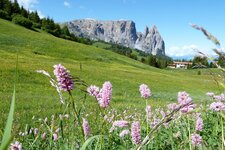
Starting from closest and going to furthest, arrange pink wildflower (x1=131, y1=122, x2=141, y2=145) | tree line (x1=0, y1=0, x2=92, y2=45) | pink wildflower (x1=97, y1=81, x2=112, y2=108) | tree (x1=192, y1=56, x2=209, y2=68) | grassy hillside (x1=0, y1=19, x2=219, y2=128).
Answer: tree (x1=192, y1=56, x2=209, y2=68), pink wildflower (x1=97, y1=81, x2=112, y2=108), pink wildflower (x1=131, y1=122, x2=141, y2=145), grassy hillside (x1=0, y1=19, x2=219, y2=128), tree line (x1=0, y1=0, x2=92, y2=45)

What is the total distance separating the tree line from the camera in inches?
3981

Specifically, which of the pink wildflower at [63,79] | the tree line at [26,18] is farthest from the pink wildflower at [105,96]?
the tree line at [26,18]

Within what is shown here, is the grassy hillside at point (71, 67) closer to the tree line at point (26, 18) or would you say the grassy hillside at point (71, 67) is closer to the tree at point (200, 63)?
the tree line at point (26, 18)

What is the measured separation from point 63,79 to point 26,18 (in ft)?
362

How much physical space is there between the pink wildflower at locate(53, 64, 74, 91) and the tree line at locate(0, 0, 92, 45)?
100283 millimetres

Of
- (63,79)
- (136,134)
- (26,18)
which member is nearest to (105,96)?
(63,79)

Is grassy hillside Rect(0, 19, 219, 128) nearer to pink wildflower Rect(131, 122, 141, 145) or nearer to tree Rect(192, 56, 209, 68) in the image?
pink wildflower Rect(131, 122, 141, 145)

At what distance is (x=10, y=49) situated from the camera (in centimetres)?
5828

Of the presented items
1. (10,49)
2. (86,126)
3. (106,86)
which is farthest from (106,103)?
(10,49)

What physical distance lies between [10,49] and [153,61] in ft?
354

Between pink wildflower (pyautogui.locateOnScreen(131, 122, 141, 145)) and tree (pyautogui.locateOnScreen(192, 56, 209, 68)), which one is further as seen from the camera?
pink wildflower (pyautogui.locateOnScreen(131, 122, 141, 145))

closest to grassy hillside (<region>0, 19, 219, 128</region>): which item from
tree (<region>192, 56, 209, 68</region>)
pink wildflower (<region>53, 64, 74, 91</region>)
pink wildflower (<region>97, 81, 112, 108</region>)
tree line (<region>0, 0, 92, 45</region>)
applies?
tree line (<region>0, 0, 92, 45</region>)

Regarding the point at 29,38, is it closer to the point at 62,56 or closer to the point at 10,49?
the point at 62,56

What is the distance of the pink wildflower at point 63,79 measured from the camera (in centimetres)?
152
